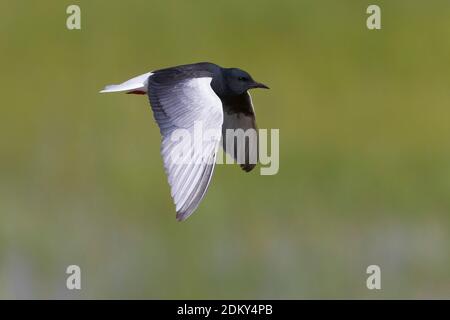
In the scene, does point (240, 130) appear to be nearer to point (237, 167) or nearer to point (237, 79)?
point (237, 79)

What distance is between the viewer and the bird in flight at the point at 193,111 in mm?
6574

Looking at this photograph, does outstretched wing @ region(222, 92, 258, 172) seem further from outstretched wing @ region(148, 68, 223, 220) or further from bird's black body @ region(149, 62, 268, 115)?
outstretched wing @ region(148, 68, 223, 220)

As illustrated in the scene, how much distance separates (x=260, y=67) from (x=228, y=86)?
14.6ft

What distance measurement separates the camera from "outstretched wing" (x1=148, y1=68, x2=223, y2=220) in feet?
21.5

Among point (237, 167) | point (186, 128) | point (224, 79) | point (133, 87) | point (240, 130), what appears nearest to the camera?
point (186, 128)

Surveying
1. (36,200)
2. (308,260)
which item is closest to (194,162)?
(308,260)

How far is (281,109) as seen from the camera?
11461mm

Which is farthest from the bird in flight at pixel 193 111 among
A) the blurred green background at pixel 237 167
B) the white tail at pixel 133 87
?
the blurred green background at pixel 237 167

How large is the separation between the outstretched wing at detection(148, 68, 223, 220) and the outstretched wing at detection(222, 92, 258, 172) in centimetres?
36

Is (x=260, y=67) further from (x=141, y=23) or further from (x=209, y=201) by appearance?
(x=209, y=201)

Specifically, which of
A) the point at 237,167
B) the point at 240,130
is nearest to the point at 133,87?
the point at 240,130

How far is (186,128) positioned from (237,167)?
3.47 m

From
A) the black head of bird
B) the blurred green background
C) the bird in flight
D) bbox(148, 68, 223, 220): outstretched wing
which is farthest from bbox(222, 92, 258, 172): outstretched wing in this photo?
the blurred green background

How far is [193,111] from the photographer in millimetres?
6957
